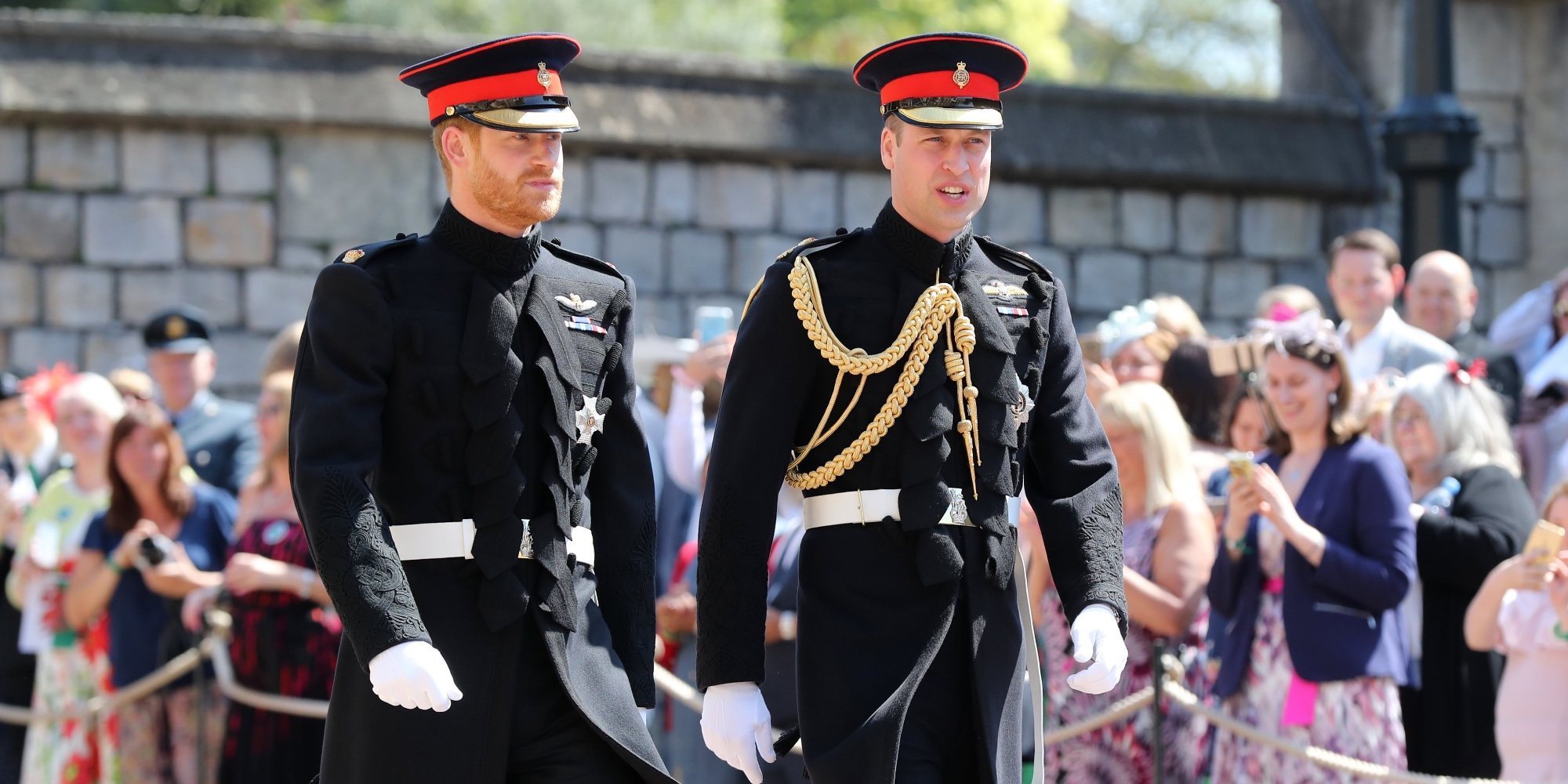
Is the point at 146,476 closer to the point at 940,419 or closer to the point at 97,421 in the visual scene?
the point at 97,421

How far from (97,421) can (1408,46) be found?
16.9 ft

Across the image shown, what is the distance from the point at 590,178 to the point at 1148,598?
15.5 ft

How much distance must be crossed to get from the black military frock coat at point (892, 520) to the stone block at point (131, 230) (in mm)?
6099

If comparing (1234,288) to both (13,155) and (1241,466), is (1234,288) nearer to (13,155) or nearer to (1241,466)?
(1241,466)

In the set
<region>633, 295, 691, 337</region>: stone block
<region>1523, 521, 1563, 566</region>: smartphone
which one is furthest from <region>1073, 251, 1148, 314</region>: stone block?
<region>1523, 521, 1563, 566</region>: smartphone

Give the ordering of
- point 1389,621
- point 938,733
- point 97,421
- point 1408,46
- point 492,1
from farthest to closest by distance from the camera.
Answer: point 492,1
point 1408,46
point 97,421
point 1389,621
point 938,733

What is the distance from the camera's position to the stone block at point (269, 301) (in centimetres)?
930

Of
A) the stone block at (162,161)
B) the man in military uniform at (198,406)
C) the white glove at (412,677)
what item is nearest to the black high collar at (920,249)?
the white glove at (412,677)

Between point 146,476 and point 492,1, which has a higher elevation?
point 492,1

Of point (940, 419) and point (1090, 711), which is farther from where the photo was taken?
point (1090, 711)

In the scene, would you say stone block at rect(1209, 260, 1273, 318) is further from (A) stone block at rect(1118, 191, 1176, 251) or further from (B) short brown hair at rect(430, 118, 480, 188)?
(B) short brown hair at rect(430, 118, 480, 188)

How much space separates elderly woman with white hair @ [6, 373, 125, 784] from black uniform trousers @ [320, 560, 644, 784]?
152 inches

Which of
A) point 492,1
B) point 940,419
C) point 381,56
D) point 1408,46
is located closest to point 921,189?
point 940,419

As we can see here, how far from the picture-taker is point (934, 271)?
372 centimetres
